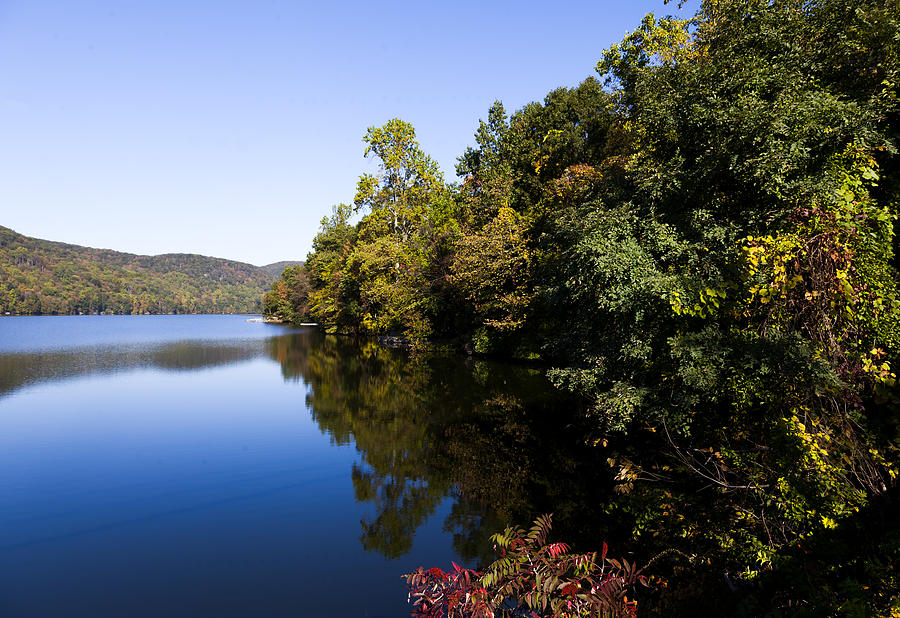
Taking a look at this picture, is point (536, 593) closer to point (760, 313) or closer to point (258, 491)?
point (760, 313)

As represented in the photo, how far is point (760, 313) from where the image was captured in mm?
8180

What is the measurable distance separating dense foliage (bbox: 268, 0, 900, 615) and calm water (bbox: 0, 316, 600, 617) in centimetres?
305

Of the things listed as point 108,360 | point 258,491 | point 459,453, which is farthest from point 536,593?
point 108,360

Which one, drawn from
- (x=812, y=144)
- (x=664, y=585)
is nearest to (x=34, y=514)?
(x=664, y=585)

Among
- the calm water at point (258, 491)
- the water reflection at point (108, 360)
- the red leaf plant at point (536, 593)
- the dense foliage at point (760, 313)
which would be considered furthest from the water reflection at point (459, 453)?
the water reflection at point (108, 360)

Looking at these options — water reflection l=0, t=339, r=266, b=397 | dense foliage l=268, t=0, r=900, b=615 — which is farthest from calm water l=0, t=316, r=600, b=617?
water reflection l=0, t=339, r=266, b=397

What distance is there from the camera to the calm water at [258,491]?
286 inches

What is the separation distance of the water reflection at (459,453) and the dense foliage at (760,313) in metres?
1.64

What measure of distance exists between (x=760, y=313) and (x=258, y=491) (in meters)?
12.1

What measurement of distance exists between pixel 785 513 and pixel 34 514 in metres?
14.8

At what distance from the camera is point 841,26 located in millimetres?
10094

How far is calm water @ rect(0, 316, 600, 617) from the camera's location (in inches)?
286

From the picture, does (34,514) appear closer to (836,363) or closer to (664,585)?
(664,585)

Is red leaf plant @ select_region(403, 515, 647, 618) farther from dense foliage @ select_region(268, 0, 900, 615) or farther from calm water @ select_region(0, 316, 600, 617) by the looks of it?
calm water @ select_region(0, 316, 600, 617)
